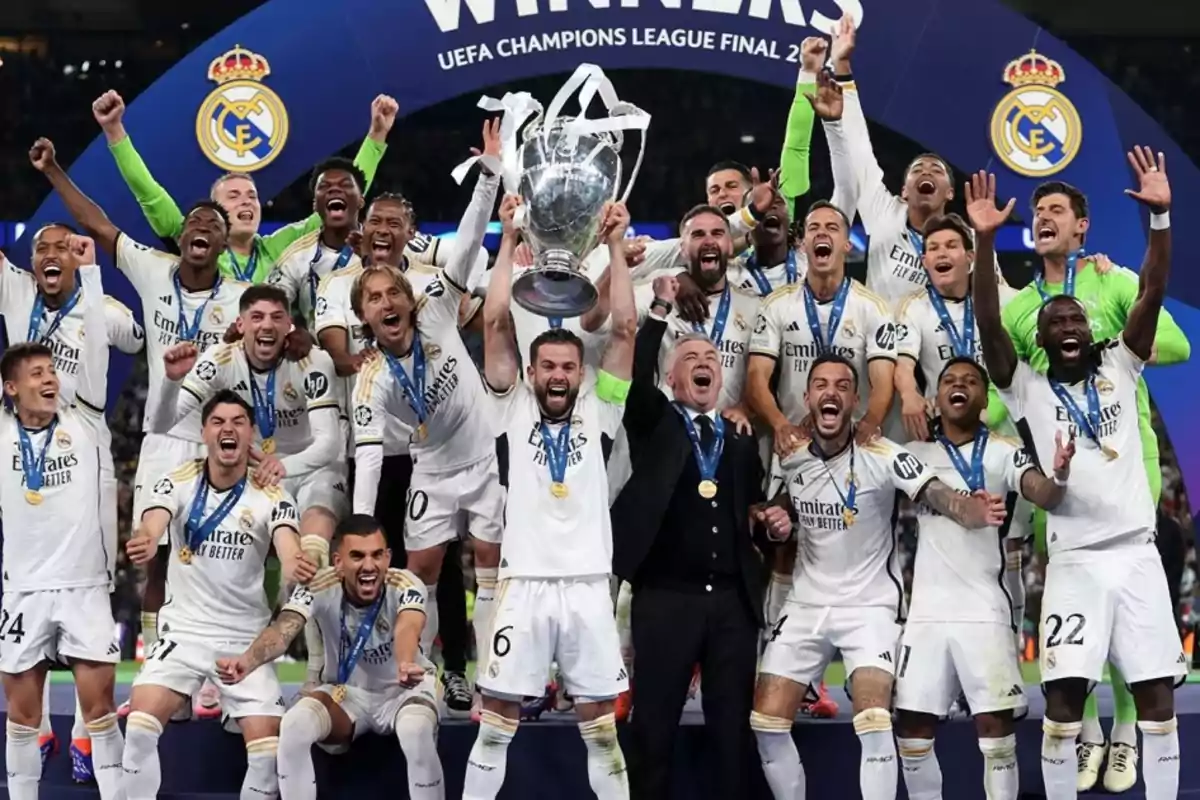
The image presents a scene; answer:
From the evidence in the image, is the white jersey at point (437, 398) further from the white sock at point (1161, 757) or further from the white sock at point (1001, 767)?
the white sock at point (1161, 757)

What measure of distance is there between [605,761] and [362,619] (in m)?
1.01

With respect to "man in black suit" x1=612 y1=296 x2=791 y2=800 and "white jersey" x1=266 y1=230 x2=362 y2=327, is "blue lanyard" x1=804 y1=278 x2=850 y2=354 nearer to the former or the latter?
"man in black suit" x1=612 y1=296 x2=791 y2=800

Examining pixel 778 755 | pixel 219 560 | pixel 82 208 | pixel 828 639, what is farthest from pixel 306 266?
pixel 778 755

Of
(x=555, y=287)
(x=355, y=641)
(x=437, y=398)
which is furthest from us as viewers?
(x=437, y=398)

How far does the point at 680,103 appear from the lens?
1044cm

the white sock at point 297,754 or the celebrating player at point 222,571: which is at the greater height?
the celebrating player at point 222,571

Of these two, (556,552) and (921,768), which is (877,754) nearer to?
(921,768)

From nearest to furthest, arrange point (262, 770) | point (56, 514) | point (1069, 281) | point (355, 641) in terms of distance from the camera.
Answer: point (262, 770), point (355, 641), point (56, 514), point (1069, 281)

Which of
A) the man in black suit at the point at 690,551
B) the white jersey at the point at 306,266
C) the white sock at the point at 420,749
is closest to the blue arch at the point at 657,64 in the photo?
the white jersey at the point at 306,266

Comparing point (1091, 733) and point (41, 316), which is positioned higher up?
point (41, 316)

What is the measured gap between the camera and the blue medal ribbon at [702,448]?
6.24 metres

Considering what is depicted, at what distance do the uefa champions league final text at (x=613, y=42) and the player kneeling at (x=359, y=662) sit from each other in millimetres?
2928

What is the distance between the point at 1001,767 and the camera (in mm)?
6004

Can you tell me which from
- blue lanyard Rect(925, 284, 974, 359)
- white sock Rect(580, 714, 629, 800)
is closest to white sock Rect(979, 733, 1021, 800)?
white sock Rect(580, 714, 629, 800)
